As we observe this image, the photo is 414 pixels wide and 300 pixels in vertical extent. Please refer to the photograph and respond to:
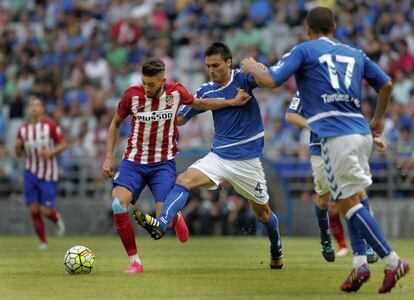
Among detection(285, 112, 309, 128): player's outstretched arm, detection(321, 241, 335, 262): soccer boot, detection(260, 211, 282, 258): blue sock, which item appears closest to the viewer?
detection(260, 211, 282, 258): blue sock

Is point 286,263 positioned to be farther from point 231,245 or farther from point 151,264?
point 231,245

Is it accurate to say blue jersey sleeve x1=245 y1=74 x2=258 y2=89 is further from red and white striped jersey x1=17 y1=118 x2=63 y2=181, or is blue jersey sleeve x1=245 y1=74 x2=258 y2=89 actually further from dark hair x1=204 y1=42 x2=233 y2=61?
red and white striped jersey x1=17 y1=118 x2=63 y2=181

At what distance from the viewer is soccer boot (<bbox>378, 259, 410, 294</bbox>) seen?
9344 mm

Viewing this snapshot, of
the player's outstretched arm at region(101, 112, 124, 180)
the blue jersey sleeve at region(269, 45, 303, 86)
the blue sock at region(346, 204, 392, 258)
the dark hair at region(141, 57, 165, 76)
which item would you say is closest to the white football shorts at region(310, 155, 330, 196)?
the dark hair at region(141, 57, 165, 76)

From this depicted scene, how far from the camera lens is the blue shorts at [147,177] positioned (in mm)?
11938

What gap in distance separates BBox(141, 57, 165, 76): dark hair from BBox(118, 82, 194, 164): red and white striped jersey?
0.34 m

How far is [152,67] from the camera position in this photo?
11.8 metres

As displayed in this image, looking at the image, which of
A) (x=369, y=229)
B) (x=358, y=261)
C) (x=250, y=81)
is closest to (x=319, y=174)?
(x=250, y=81)

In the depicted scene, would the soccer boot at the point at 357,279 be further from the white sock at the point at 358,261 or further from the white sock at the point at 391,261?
the white sock at the point at 391,261

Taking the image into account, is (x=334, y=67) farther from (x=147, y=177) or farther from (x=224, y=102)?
(x=147, y=177)

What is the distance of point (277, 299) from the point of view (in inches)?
362

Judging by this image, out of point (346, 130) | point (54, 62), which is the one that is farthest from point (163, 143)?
point (54, 62)

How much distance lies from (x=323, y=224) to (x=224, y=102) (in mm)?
2389

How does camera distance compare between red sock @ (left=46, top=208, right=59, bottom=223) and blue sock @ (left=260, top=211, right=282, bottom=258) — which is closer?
blue sock @ (left=260, top=211, right=282, bottom=258)
